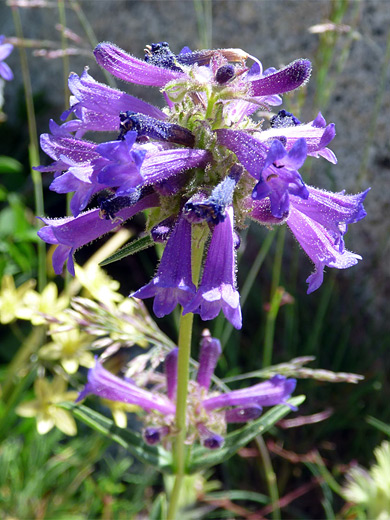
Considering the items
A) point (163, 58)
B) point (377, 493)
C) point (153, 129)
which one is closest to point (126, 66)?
point (163, 58)

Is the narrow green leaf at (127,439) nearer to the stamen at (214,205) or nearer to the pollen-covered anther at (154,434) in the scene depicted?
the pollen-covered anther at (154,434)

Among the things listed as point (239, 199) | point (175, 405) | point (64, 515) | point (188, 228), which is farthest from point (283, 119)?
point (64, 515)

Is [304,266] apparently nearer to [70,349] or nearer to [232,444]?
[70,349]

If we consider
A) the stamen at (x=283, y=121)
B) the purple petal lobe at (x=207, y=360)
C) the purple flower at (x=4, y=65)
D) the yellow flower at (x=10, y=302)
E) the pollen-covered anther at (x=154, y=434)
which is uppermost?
the stamen at (x=283, y=121)

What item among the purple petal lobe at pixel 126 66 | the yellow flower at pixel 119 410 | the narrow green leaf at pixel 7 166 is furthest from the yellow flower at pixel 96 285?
the narrow green leaf at pixel 7 166

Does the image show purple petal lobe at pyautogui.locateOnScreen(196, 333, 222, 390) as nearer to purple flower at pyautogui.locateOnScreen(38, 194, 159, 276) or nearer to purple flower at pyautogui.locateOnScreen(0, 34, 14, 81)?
purple flower at pyautogui.locateOnScreen(38, 194, 159, 276)
